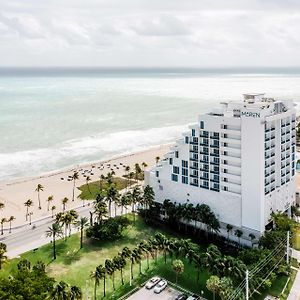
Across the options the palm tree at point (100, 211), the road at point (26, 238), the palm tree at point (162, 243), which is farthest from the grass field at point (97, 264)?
the palm tree at point (100, 211)

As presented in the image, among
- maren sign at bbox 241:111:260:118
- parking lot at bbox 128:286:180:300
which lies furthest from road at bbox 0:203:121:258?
maren sign at bbox 241:111:260:118

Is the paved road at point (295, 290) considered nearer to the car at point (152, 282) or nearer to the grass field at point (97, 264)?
the grass field at point (97, 264)

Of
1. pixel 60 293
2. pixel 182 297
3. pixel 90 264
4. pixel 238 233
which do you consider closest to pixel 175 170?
pixel 238 233

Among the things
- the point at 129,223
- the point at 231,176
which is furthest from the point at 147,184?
the point at 231,176

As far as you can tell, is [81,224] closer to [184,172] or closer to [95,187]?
[184,172]

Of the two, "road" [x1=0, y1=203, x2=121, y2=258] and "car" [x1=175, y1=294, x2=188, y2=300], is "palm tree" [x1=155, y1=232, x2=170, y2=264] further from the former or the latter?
"road" [x1=0, y1=203, x2=121, y2=258]

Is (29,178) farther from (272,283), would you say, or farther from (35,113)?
(35,113)
